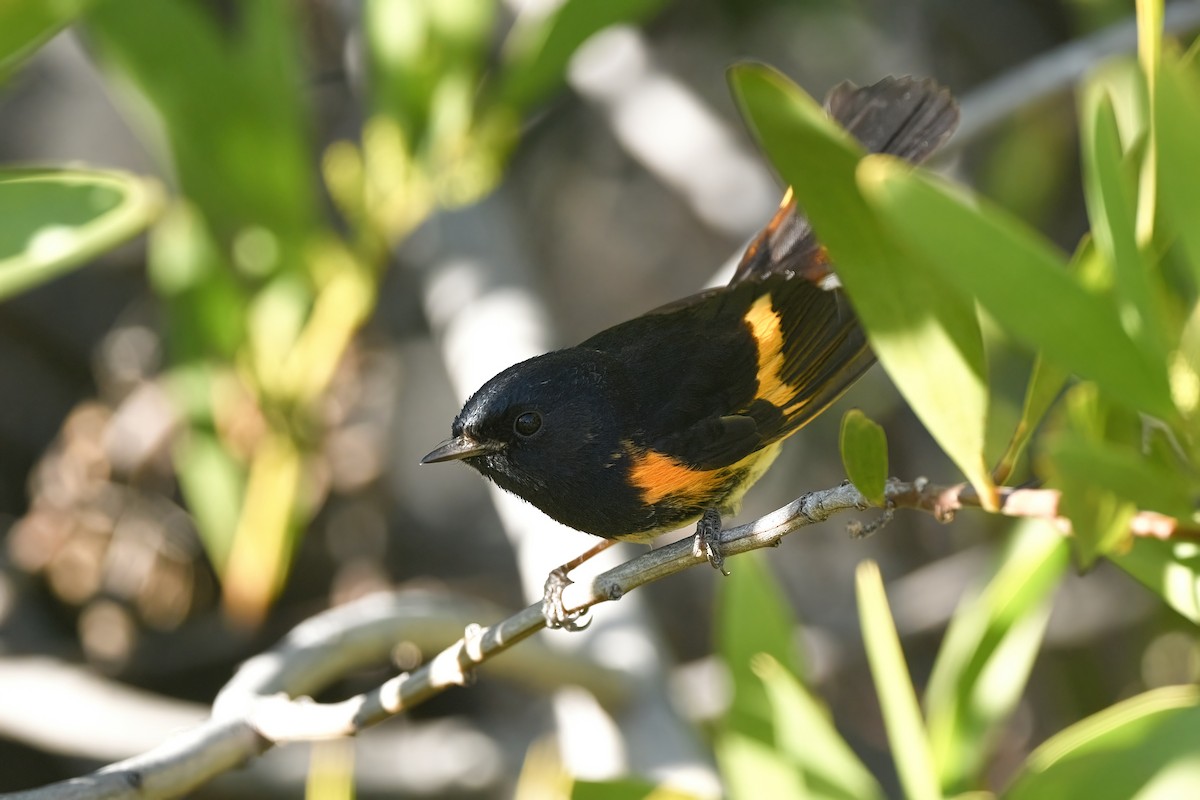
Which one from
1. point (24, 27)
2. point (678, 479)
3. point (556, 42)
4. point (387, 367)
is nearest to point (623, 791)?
point (678, 479)

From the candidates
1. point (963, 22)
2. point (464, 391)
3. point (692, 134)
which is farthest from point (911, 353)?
point (963, 22)

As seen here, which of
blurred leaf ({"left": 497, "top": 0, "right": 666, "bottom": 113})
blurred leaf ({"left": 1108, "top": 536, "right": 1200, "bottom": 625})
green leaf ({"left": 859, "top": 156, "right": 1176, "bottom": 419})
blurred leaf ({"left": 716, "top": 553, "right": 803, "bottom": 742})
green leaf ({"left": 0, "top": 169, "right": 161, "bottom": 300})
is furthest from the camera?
blurred leaf ({"left": 497, "top": 0, "right": 666, "bottom": 113})

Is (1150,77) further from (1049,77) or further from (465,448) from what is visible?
(1049,77)

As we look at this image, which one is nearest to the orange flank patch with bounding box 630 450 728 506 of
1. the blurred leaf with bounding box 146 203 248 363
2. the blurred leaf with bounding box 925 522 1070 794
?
the blurred leaf with bounding box 925 522 1070 794

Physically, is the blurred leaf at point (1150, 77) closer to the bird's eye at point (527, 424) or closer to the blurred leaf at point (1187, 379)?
the blurred leaf at point (1187, 379)

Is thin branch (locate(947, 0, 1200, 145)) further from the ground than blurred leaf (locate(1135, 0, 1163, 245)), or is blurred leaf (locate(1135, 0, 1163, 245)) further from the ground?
thin branch (locate(947, 0, 1200, 145))

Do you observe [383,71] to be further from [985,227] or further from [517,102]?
[985,227]

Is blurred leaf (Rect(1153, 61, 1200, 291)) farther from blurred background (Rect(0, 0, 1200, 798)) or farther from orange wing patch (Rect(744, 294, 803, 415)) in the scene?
blurred background (Rect(0, 0, 1200, 798))
